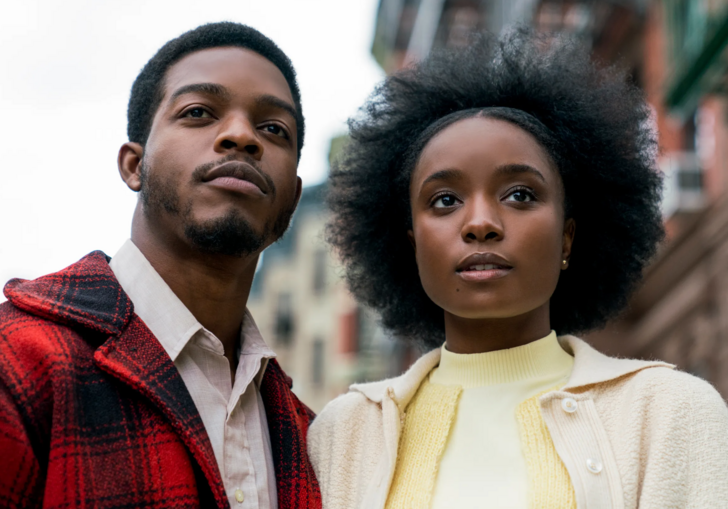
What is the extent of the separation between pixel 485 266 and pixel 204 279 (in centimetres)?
102

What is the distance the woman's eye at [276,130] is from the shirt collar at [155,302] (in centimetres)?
68

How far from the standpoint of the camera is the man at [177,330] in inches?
96.3

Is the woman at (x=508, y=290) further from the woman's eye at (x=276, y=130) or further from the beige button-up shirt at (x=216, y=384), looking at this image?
the woman's eye at (x=276, y=130)

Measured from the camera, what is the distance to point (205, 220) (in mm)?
3119

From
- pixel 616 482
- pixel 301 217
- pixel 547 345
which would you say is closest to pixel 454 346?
pixel 547 345

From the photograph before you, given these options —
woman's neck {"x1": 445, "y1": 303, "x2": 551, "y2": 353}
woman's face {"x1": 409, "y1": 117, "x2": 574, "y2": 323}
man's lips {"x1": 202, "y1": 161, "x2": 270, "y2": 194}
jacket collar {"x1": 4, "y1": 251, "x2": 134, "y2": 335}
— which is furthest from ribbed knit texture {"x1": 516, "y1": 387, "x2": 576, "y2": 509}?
jacket collar {"x1": 4, "y1": 251, "x2": 134, "y2": 335}

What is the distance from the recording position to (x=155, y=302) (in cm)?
305

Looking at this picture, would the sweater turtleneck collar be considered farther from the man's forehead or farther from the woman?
the man's forehead

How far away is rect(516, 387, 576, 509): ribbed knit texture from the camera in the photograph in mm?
2732

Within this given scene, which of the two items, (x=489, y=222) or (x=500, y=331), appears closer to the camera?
(x=489, y=222)

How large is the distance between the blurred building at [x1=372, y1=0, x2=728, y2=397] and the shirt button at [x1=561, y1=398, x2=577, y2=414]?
Result: 527 cm

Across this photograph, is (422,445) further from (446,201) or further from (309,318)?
(309,318)

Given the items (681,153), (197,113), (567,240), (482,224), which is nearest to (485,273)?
(482,224)

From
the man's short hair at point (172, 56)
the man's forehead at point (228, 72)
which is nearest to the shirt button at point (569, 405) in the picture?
the man's forehead at point (228, 72)
